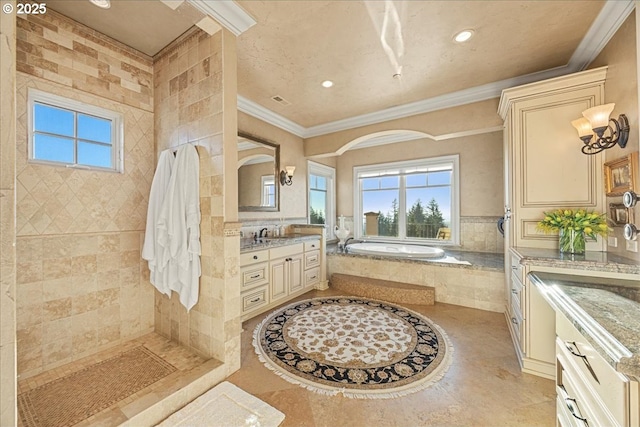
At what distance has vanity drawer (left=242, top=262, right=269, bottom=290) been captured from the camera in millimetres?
2689

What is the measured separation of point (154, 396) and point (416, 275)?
299cm

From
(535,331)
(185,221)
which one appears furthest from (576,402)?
(185,221)

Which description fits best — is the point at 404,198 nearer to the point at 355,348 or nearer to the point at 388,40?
the point at 388,40

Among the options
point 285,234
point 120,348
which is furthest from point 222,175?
point 285,234

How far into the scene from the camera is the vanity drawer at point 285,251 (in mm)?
3051

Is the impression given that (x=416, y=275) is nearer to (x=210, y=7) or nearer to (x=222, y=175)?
(x=222, y=175)

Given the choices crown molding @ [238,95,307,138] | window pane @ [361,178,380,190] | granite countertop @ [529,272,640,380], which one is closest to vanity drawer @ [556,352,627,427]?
granite countertop @ [529,272,640,380]

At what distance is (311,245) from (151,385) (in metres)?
2.40

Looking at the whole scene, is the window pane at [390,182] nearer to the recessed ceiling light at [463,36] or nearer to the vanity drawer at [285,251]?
the vanity drawer at [285,251]

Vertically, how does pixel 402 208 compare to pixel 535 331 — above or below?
above

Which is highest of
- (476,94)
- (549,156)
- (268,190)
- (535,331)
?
(476,94)

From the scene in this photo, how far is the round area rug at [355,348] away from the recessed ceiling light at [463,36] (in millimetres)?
2679

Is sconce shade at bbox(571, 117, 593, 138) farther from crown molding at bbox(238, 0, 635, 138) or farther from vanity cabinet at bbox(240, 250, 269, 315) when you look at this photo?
vanity cabinet at bbox(240, 250, 269, 315)

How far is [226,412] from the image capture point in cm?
150
